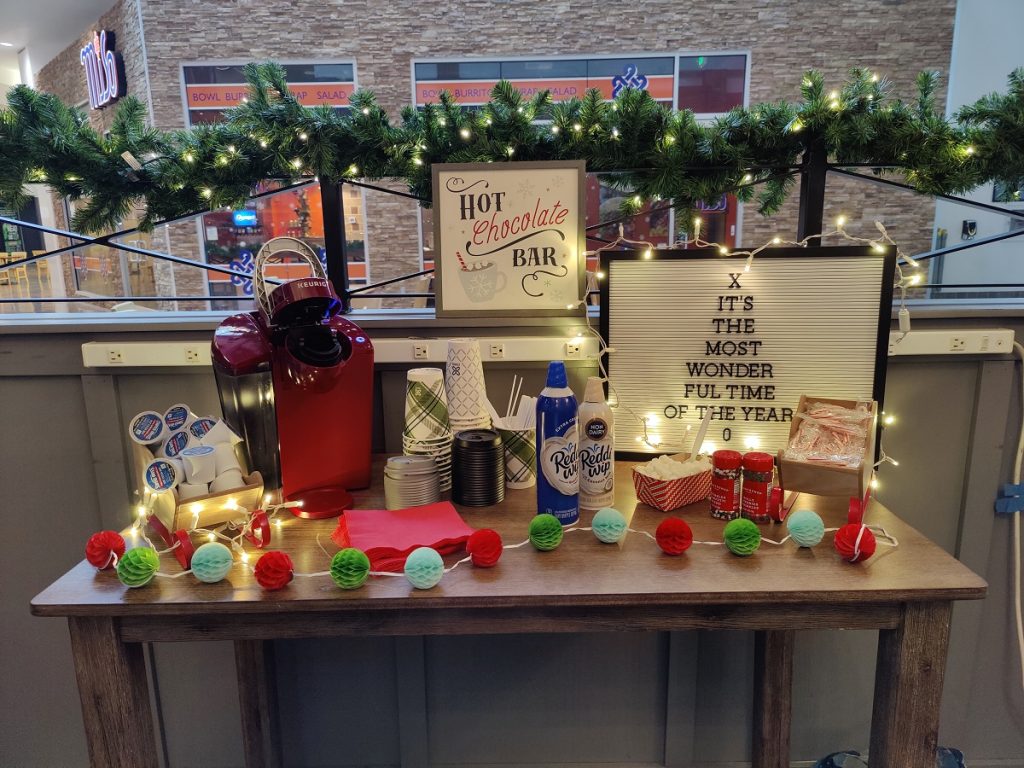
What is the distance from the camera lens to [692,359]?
1.37 metres

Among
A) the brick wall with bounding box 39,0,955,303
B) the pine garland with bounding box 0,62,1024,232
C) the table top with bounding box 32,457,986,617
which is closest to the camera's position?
the table top with bounding box 32,457,986,617

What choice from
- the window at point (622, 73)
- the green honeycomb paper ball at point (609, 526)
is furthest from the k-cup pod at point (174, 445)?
the window at point (622, 73)

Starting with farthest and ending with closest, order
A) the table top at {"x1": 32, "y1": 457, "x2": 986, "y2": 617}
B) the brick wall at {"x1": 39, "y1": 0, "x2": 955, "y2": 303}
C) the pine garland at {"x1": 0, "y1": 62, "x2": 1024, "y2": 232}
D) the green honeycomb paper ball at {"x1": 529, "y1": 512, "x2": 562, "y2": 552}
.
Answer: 1. the brick wall at {"x1": 39, "y1": 0, "x2": 955, "y2": 303}
2. the pine garland at {"x1": 0, "y1": 62, "x2": 1024, "y2": 232}
3. the green honeycomb paper ball at {"x1": 529, "y1": 512, "x2": 562, "y2": 552}
4. the table top at {"x1": 32, "y1": 457, "x2": 986, "y2": 617}

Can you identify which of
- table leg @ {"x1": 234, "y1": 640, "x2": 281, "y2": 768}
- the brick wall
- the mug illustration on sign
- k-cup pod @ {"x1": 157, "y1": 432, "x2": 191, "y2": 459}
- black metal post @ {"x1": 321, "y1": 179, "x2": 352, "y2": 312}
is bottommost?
table leg @ {"x1": 234, "y1": 640, "x2": 281, "y2": 768}

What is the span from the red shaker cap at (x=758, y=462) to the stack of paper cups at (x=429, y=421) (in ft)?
1.80

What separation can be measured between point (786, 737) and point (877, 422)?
0.84 m

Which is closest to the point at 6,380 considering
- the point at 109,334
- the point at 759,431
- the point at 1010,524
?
the point at 109,334

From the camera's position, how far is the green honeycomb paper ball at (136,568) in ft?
2.93

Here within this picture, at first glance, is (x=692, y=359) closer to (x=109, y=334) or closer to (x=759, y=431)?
(x=759, y=431)

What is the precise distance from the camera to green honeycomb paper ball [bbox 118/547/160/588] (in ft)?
2.93

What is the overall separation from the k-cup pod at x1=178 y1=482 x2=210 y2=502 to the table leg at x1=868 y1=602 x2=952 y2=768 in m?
1.10

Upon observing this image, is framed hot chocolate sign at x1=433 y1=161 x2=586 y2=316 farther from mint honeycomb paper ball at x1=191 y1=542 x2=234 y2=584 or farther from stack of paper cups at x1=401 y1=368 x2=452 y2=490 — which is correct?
mint honeycomb paper ball at x1=191 y1=542 x2=234 y2=584

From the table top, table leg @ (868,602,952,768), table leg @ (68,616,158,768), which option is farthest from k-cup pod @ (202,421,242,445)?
table leg @ (868,602,952,768)

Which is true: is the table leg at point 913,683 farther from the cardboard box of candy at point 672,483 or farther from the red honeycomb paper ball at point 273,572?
the red honeycomb paper ball at point 273,572
